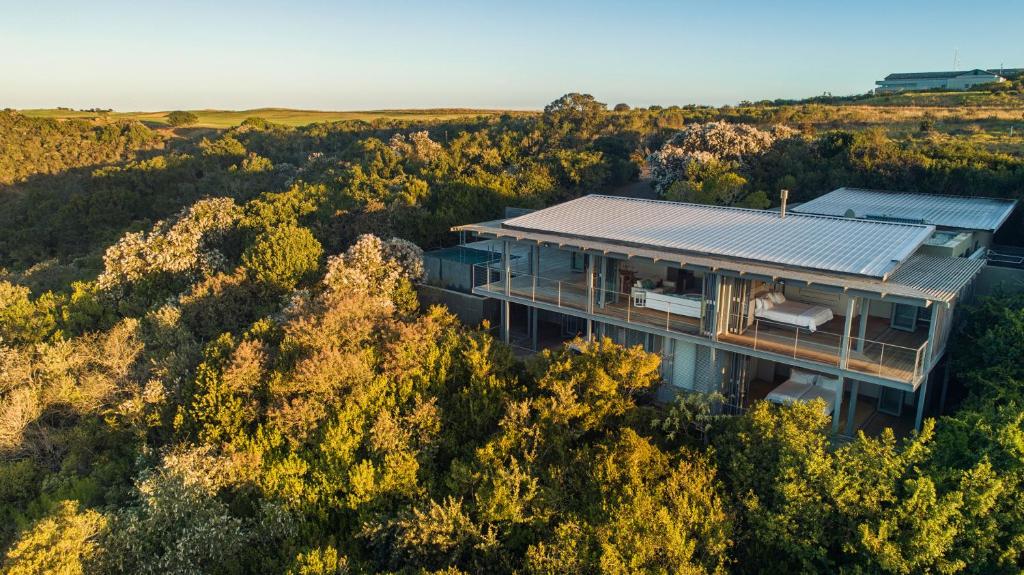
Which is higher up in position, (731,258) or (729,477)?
(731,258)

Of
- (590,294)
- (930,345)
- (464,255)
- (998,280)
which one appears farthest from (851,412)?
(464,255)

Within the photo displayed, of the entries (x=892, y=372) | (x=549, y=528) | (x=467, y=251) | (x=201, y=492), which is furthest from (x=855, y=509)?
(x=467, y=251)

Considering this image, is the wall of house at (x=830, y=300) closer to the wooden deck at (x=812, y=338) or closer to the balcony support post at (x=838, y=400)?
the wooden deck at (x=812, y=338)

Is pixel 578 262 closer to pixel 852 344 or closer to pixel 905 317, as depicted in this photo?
pixel 852 344

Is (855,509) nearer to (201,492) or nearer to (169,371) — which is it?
(201,492)

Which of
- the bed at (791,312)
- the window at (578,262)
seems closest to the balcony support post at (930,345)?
the bed at (791,312)
